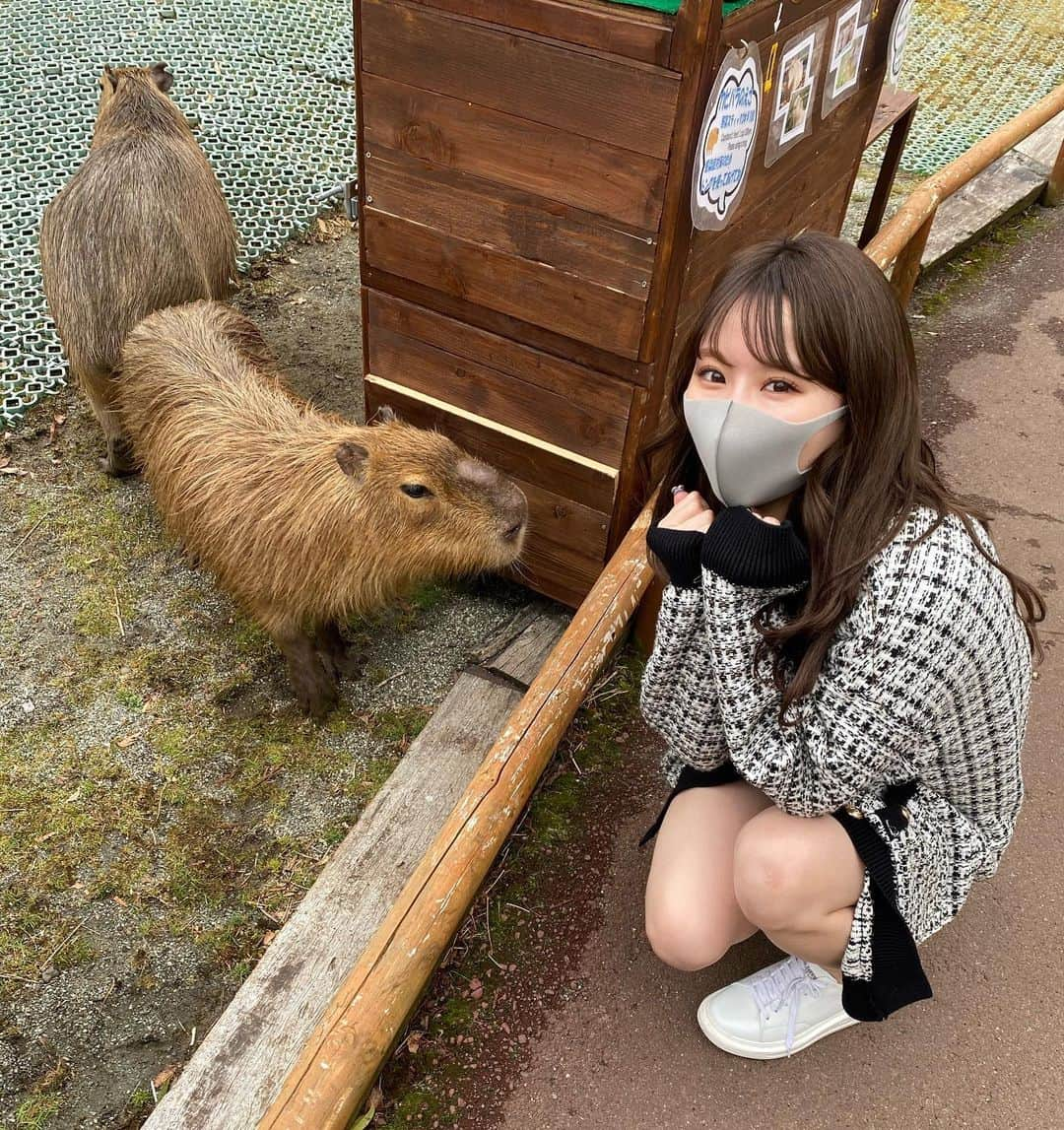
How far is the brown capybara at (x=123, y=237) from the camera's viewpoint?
3379 millimetres

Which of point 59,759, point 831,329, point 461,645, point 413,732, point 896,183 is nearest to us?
point 831,329

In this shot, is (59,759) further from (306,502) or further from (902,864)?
(902,864)

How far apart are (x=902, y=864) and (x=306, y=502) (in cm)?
177

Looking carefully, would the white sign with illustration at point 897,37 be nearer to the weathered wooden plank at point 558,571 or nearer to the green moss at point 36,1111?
the weathered wooden plank at point 558,571

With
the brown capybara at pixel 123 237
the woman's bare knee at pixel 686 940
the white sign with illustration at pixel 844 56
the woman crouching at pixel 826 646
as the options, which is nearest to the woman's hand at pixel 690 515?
the woman crouching at pixel 826 646

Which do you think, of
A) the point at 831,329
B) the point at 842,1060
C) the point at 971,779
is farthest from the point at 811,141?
the point at 842,1060

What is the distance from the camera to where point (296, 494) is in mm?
2811

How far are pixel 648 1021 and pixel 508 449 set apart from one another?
1.57 m

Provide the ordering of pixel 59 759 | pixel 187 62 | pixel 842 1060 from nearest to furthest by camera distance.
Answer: pixel 842 1060, pixel 59 759, pixel 187 62

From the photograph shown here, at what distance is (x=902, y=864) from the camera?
178cm

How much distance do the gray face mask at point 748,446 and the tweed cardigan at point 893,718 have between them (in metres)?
0.16

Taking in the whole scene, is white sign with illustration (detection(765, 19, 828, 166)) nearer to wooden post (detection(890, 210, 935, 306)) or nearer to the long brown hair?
the long brown hair

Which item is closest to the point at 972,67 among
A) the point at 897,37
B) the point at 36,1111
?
the point at 897,37

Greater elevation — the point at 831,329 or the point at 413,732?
the point at 831,329
